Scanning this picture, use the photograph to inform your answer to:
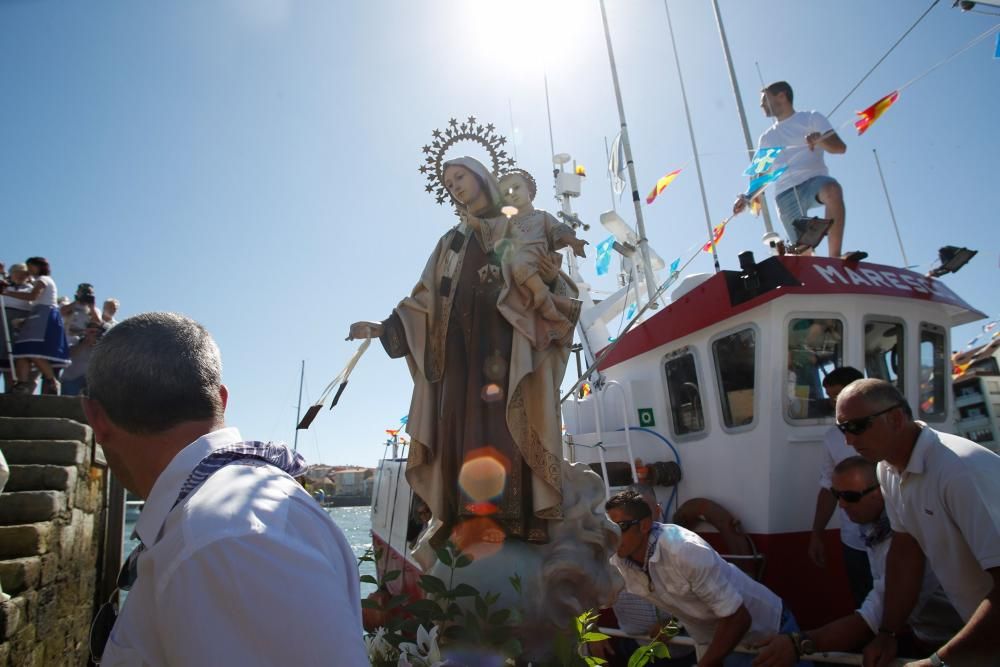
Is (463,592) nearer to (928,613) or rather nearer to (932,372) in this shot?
(928,613)

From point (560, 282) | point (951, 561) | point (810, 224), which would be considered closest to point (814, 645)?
point (951, 561)

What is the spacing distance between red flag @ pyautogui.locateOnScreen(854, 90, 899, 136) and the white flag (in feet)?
9.83

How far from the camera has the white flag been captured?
8688 mm

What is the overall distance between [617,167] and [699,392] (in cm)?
410

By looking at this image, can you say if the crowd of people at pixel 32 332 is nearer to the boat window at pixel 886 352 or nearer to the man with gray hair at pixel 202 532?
the man with gray hair at pixel 202 532

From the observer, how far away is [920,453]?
2551 millimetres

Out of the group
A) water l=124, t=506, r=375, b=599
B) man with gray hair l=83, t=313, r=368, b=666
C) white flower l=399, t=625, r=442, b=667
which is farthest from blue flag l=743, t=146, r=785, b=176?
man with gray hair l=83, t=313, r=368, b=666

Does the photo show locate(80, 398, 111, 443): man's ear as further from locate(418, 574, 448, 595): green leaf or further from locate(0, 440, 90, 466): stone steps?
locate(0, 440, 90, 466): stone steps

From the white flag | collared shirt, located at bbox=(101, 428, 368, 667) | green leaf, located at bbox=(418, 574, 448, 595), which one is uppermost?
the white flag

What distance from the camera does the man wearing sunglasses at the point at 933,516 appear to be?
2.22 m

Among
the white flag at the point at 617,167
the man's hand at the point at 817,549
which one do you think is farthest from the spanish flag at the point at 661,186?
the man's hand at the point at 817,549

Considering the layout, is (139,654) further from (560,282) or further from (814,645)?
(814,645)

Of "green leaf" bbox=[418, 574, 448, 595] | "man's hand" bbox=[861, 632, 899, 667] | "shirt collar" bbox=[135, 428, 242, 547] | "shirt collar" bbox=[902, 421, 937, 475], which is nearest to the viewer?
"shirt collar" bbox=[135, 428, 242, 547]

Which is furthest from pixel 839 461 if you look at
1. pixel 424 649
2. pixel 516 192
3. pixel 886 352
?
pixel 424 649
